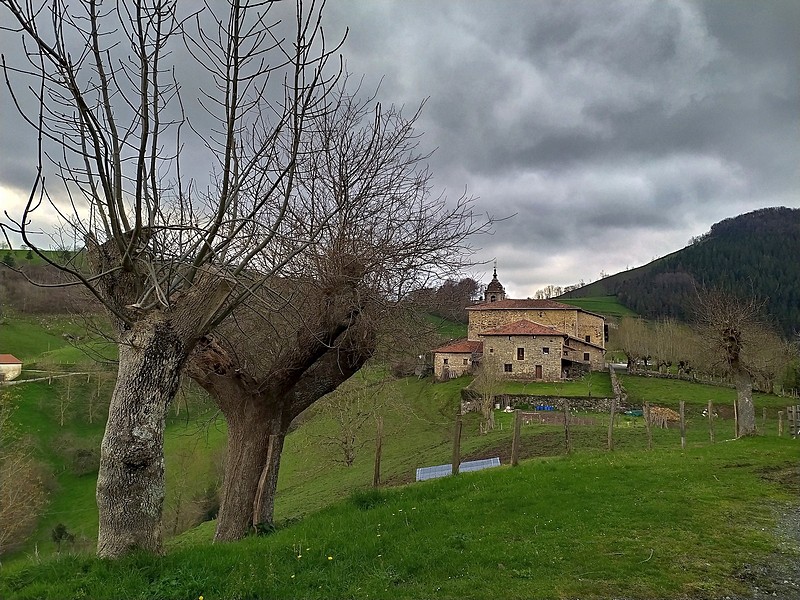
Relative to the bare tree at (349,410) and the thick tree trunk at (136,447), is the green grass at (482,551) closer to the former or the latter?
the thick tree trunk at (136,447)

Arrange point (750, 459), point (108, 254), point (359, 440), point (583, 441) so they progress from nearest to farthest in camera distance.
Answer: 1. point (108, 254)
2. point (750, 459)
3. point (583, 441)
4. point (359, 440)

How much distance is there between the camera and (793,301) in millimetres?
80375

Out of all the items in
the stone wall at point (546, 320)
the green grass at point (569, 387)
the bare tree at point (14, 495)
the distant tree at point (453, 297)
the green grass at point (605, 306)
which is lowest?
the bare tree at point (14, 495)

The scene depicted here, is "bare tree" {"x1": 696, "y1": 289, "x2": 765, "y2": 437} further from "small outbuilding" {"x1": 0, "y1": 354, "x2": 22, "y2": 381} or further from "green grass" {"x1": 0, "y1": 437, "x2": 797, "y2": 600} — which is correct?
"small outbuilding" {"x1": 0, "y1": 354, "x2": 22, "y2": 381}

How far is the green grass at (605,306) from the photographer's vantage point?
335 ft

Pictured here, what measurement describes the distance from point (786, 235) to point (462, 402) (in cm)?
10762

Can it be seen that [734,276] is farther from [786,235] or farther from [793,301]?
[786,235]

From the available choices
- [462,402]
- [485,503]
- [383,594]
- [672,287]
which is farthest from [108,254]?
[672,287]

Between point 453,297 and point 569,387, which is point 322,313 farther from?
point 569,387

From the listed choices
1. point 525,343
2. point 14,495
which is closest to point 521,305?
point 525,343

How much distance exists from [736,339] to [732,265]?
10306 centimetres

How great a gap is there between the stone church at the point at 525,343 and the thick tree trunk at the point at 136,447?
110 feet

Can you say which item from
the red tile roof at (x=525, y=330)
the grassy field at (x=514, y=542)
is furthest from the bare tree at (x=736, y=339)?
the red tile roof at (x=525, y=330)

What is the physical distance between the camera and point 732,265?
103000 millimetres
